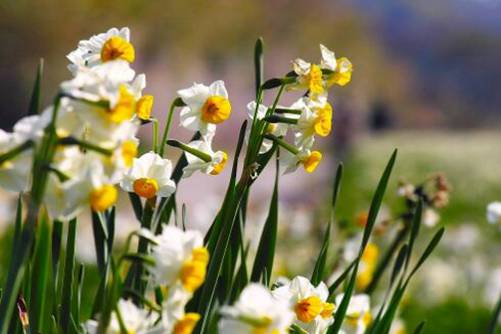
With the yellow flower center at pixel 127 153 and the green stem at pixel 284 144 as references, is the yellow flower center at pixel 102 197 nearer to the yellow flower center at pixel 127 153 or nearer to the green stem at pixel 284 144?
the yellow flower center at pixel 127 153

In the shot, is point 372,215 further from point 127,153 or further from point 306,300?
point 127,153

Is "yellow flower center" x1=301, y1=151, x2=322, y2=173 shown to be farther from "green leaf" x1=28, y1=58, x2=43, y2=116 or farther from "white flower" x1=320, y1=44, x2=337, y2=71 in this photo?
"green leaf" x1=28, y1=58, x2=43, y2=116

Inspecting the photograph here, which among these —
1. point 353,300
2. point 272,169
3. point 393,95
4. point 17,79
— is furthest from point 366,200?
point 393,95

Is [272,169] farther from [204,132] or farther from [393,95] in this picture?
[393,95]

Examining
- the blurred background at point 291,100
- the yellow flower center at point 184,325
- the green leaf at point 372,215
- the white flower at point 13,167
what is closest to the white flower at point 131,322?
the yellow flower center at point 184,325

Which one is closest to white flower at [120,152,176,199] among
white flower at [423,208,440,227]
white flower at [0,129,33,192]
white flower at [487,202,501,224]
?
white flower at [0,129,33,192]

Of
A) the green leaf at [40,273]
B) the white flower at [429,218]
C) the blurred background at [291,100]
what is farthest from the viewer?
the blurred background at [291,100]

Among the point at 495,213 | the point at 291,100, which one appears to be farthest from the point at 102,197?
the point at 291,100
